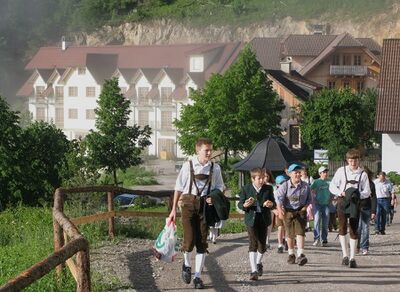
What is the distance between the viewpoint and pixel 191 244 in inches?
414

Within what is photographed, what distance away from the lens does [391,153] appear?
48.5 meters

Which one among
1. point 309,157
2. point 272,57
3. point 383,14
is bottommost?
point 309,157

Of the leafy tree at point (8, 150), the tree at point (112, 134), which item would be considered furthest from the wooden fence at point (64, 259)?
the tree at point (112, 134)

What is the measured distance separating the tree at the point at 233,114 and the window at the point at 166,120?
95.8 feet

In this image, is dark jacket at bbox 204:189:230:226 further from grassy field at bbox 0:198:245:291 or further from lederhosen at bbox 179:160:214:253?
grassy field at bbox 0:198:245:291

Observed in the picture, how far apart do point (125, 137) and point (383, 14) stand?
6554 cm

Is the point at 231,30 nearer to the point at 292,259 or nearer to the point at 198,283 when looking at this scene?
the point at 292,259

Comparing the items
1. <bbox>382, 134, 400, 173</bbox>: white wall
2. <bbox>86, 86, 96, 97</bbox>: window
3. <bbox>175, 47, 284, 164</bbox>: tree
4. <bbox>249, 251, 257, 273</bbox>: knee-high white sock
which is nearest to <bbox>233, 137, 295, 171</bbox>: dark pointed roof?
<bbox>249, 251, 257, 273</bbox>: knee-high white sock

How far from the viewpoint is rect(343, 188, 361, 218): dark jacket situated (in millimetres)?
12125

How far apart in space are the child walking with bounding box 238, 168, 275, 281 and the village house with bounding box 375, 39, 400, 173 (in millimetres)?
38104

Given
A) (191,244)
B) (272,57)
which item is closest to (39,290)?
(191,244)

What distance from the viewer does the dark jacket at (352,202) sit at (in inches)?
477

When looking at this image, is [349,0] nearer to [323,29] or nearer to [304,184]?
[323,29]

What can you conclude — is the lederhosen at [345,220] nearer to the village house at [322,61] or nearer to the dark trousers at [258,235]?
the dark trousers at [258,235]
